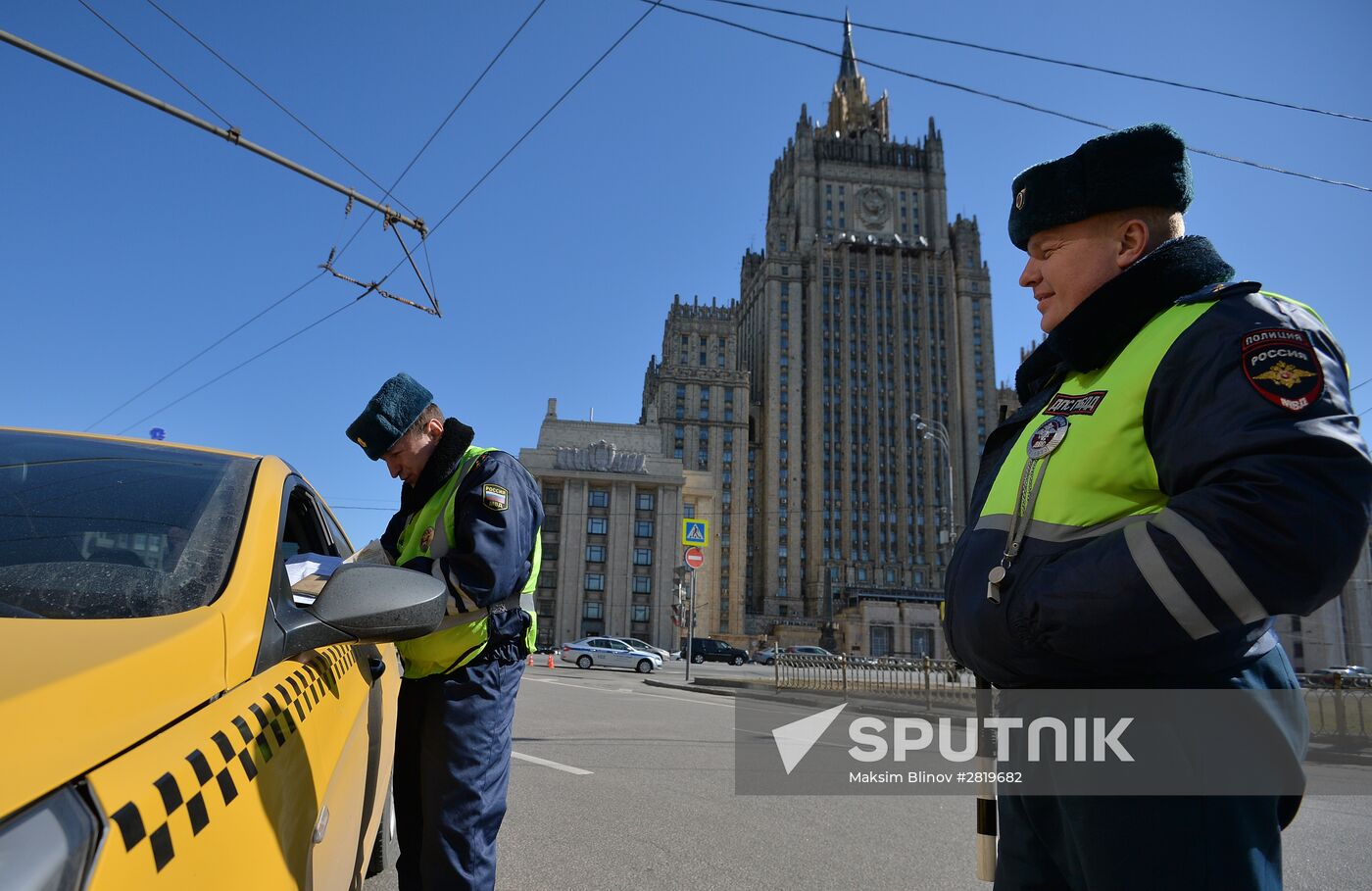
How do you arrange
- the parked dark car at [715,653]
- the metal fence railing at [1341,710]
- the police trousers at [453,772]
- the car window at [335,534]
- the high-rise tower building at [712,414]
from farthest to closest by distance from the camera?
the high-rise tower building at [712,414] → the parked dark car at [715,653] → the metal fence railing at [1341,710] → the car window at [335,534] → the police trousers at [453,772]

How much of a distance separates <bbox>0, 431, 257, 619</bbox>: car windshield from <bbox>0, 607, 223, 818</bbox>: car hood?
11cm

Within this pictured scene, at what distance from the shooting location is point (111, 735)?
3.48 feet

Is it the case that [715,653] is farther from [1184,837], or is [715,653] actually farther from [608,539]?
[1184,837]

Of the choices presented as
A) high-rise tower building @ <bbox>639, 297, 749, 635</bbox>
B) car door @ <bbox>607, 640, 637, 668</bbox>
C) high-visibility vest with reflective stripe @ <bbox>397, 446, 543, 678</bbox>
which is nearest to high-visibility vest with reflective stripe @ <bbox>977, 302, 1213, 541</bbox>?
high-visibility vest with reflective stripe @ <bbox>397, 446, 543, 678</bbox>

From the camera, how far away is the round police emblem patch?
136cm

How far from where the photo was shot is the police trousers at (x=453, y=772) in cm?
Result: 242

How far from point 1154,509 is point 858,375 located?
3986 inches

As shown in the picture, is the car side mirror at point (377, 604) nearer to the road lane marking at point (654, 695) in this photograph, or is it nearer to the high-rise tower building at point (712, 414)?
the road lane marking at point (654, 695)

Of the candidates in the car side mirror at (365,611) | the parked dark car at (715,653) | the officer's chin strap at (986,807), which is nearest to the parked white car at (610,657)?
the parked dark car at (715,653)

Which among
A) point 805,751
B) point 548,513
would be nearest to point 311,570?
point 805,751

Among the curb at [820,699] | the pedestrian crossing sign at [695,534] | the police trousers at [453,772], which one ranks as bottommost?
the curb at [820,699]

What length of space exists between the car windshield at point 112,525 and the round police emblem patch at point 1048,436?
1431 millimetres

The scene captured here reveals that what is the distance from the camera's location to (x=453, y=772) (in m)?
2.46

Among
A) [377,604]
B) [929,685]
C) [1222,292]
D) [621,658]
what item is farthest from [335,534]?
[621,658]
